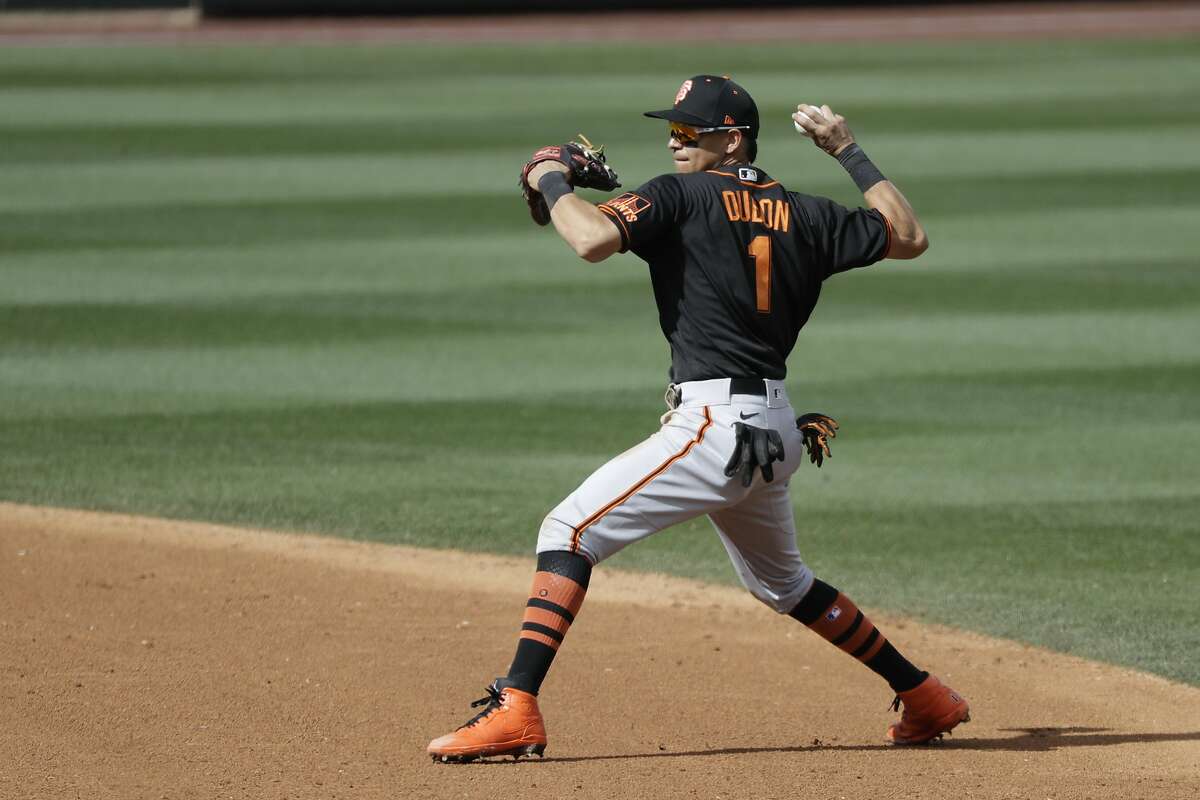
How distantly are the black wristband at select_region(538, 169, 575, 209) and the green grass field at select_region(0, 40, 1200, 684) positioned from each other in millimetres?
2874

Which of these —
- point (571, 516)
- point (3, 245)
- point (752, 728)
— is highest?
point (571, 516)

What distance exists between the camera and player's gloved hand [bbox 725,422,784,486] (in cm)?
491

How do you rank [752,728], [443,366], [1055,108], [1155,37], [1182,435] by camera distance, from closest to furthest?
[752,728] → [1182,435] → [443,366] → [1055,108] → [1155,37]

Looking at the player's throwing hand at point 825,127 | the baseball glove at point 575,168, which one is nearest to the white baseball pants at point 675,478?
the baseball glove at point 575,168

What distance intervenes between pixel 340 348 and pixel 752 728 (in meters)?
5.99

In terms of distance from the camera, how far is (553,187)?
4895 mm

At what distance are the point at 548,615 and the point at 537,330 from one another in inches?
257

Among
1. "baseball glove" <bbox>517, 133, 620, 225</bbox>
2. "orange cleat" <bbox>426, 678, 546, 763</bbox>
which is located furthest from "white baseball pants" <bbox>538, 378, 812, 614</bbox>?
"baseball glove" <bbox>517, 133, 620, 225</bbox>

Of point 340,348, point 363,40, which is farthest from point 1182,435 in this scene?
point 363,40

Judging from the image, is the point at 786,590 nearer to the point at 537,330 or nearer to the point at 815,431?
the point at 815,431

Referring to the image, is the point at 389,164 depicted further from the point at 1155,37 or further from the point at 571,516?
the point at 1155,37

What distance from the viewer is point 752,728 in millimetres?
5477

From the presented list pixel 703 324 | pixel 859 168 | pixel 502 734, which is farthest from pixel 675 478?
pixel 859 168

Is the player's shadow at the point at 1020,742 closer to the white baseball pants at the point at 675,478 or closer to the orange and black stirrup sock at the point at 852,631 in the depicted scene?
the orange and black stirrup sock at the point at 852,631
